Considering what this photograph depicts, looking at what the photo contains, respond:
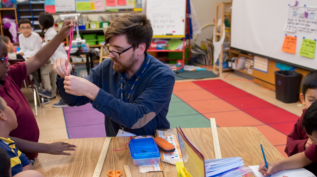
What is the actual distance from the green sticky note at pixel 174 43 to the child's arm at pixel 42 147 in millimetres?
4844

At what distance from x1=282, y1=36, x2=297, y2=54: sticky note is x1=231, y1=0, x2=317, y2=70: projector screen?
2.0 inches

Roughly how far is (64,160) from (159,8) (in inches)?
200

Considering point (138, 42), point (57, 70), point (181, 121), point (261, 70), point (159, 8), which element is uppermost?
point (159, 8)

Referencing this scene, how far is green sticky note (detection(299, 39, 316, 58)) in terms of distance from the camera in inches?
148

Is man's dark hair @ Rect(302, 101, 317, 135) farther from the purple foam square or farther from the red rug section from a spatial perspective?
the purple foam square

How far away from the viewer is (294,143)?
1.53 metres

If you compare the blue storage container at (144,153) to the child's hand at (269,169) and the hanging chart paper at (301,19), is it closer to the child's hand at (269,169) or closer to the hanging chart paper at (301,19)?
the child's hand at (269,169)

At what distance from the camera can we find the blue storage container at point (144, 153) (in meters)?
1.31

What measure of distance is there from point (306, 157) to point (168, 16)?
5065 millimetres

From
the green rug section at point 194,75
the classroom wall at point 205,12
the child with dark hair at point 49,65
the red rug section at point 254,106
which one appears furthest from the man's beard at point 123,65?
the classroom wall at point 205,12

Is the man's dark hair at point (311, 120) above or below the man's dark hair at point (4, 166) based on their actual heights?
above

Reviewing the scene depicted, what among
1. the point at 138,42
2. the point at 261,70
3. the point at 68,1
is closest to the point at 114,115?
the point at 138,42

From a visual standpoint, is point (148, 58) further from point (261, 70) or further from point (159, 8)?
point (159, 8)

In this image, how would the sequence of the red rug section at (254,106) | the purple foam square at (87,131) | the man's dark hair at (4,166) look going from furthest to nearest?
the red rug section at (254,106)
the purple foam square at (87,131)
the man's dark hair at (4,166)
